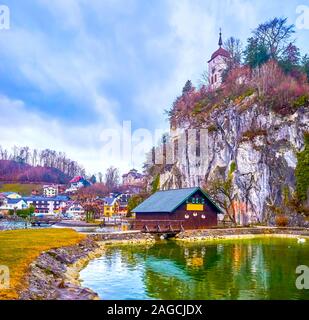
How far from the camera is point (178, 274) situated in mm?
21594

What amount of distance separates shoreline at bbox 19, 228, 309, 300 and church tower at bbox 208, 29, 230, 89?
51370 millimetres

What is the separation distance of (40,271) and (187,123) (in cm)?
6202

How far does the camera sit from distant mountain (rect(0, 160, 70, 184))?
15062 cm

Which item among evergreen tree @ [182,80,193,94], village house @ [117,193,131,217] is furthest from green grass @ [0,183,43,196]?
evergreen tree @ [182,80,193,94]

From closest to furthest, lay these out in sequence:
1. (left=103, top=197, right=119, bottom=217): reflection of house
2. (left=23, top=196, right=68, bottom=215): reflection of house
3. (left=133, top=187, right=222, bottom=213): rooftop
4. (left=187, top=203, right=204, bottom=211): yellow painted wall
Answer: (left=133, top=187, right=222, bottom=213): rooftop < (left=187, top=203, right=204, bottom=211): yellow painted wall < (left=103, top=197, right=119, bottom=217): reflection of house < (left=23, top=196, right=68, bottom=215): reflection of house

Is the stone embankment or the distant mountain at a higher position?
the distant mountain

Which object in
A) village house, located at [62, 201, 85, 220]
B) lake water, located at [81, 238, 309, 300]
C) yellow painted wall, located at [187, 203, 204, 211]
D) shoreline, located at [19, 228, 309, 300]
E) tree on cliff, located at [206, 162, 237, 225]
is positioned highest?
tree on cliff, located at [206, 162, 237, 225]

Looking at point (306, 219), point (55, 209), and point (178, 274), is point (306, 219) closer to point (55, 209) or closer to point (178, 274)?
point (178, 274)

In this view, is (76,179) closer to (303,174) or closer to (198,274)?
(303,174)

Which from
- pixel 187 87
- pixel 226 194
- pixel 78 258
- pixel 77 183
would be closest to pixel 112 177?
pixel 77 183

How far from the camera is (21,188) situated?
507 ft

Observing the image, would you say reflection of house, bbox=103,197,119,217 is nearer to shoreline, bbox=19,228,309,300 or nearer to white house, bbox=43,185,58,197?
white house, bbox=43,185,58,197

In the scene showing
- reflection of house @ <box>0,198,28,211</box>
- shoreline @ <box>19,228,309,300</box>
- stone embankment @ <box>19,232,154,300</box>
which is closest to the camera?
stone embankment @ <box>19,232,154,300</box>

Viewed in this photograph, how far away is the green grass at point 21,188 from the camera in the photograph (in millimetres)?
151913
